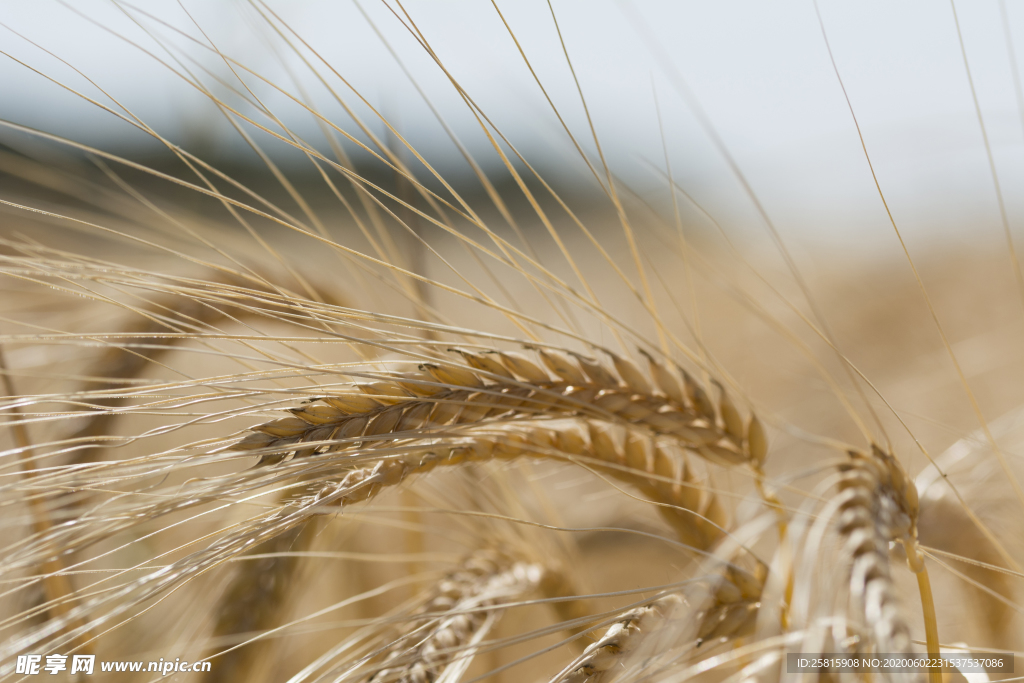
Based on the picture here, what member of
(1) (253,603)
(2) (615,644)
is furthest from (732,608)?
(1) (253,603)

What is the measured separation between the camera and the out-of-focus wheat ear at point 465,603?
394 millimetres

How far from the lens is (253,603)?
1.58 feet

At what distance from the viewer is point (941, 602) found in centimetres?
76

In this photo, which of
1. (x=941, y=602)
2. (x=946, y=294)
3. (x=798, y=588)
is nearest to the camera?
(x=798, y=588)

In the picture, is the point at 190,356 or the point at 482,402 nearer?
the point at 482,402

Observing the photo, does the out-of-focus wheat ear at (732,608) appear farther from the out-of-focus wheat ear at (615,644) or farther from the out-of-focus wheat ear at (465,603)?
the out-of-focus wheat ear at (465,603)

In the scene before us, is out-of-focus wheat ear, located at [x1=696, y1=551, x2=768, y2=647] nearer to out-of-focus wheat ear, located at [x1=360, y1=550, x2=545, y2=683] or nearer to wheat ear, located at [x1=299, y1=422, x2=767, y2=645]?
wheat ear, located at [x1=299, y1=422, x2=767, y2=645]

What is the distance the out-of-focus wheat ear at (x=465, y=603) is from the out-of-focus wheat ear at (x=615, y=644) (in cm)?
9

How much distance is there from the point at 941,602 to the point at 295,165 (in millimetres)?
5391

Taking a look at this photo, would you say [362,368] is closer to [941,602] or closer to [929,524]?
[929,524]

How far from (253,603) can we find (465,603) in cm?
19

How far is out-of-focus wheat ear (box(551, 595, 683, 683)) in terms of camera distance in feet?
0.97

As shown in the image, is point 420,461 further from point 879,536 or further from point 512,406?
point 879,536

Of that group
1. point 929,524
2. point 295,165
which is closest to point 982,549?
point 929,524
